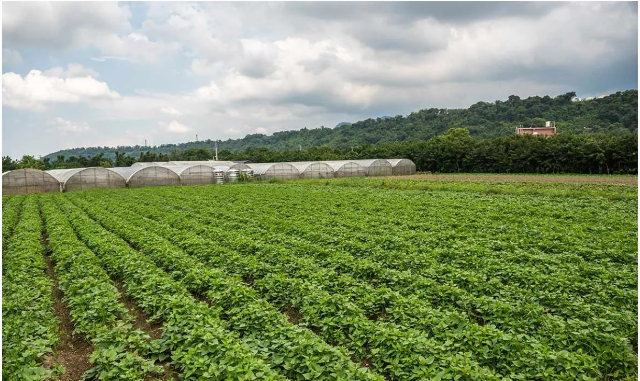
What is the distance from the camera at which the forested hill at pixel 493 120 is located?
9731 centimetres

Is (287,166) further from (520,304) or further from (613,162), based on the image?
(520,304)

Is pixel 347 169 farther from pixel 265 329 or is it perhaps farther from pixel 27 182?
pixel 265 329

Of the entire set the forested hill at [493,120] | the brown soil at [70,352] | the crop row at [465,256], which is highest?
the forested hill at [493,120]

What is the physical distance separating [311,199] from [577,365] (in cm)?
1970

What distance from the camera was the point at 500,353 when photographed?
5695 millimetres

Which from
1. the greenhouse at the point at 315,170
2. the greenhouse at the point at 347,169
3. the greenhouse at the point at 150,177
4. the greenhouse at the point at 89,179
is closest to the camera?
the greenhouse at the point at 89,179

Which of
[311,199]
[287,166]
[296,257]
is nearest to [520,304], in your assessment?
[296,257]

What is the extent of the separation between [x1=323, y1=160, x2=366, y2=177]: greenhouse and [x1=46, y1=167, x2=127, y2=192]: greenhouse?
23382mm

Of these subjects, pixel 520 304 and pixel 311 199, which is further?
pixel 311 199

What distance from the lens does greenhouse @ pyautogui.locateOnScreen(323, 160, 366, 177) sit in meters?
52.0

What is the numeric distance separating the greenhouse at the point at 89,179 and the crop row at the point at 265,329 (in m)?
32.7

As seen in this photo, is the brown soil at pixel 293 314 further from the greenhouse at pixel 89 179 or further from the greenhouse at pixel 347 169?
the greenhouse at pixel 347 169

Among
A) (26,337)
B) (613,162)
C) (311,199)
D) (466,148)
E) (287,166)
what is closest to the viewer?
(26,337)

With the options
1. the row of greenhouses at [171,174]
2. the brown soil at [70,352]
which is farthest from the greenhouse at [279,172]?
the brown soil at [70,352]
